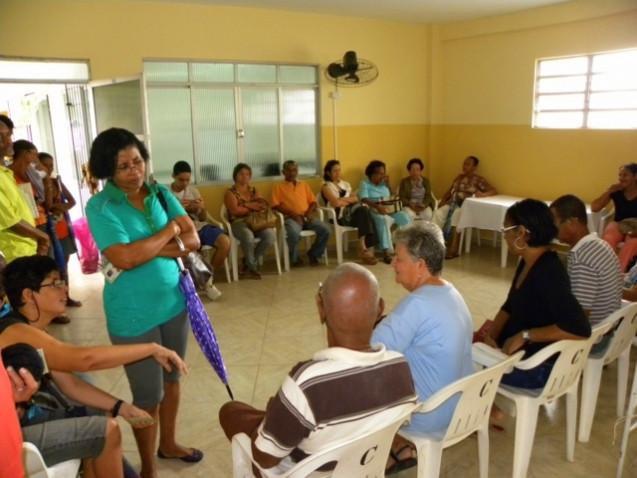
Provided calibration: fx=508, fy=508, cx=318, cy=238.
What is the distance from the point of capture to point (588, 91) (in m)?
5.53

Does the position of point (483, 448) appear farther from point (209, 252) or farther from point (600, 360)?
point (209, 252)

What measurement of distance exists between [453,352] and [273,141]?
183 inches

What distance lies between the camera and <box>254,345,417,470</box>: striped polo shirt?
123cm

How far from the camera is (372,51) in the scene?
638 cm

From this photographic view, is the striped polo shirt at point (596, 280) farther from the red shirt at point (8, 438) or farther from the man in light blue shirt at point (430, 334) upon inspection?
the red shirt at point (8, 438)


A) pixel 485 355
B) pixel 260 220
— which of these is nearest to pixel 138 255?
pixel 485 355

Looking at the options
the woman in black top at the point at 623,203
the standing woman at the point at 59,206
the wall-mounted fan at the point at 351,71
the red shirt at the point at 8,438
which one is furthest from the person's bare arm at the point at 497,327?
the wall-mounted fan at the point at 351,71

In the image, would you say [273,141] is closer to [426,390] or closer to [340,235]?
[340,235]

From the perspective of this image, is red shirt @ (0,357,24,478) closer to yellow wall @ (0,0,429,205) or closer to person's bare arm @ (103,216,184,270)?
person's bare arm @ (103,216,184,270)

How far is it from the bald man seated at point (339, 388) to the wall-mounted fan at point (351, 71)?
16.0 ft

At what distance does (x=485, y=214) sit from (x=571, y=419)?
3727 millimetres

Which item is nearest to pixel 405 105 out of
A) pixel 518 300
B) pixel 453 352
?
pixel 518 300

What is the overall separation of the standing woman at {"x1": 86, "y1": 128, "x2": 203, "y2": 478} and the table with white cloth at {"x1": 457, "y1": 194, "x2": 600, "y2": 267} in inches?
167

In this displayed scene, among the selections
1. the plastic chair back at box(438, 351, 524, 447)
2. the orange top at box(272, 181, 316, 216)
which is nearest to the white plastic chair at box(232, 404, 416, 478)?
the plastic chair back at box(438, 351, 524, 447)
